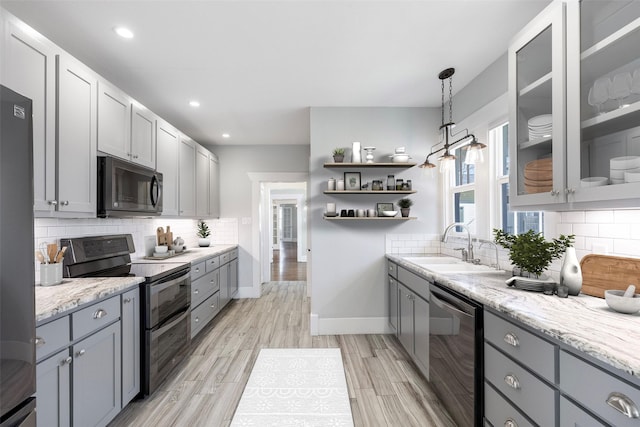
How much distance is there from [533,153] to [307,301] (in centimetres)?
382

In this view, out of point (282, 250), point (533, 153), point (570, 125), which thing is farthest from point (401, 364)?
point (282, 250)

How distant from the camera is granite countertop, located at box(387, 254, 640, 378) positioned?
0.86m

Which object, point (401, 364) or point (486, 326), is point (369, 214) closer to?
point (401, 364)

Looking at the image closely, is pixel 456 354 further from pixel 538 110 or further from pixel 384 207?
pixel 384 207

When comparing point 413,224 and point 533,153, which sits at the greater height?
point 533,153

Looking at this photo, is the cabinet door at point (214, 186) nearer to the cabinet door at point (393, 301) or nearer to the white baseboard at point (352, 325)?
the white baseboard at point (352, 325)

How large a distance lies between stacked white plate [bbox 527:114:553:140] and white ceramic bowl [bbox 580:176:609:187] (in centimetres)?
31

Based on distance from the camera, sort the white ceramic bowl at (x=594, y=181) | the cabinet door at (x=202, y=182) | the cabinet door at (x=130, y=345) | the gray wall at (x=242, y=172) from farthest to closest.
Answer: the gray wall at (x=242, y=172) < the cabinet door at (x=202, y=182) < the cabinet door at (x=130, y=345) < the white ceramic bowl at (x=594, y=181)

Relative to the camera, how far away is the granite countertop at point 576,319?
0.86 m

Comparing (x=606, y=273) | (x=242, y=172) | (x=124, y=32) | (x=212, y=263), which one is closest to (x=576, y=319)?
(x=606, y=273)

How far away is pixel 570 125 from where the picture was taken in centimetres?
133

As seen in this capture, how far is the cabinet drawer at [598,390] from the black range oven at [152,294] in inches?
91.3

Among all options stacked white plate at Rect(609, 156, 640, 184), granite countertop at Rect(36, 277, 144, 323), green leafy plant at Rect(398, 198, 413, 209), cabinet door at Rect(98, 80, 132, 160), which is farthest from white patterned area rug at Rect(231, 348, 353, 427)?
cabinet door at Rect(98, 80, 132, 160)

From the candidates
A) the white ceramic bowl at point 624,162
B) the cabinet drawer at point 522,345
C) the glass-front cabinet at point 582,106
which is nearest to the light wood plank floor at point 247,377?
the cabinet drawer at point 522,345
